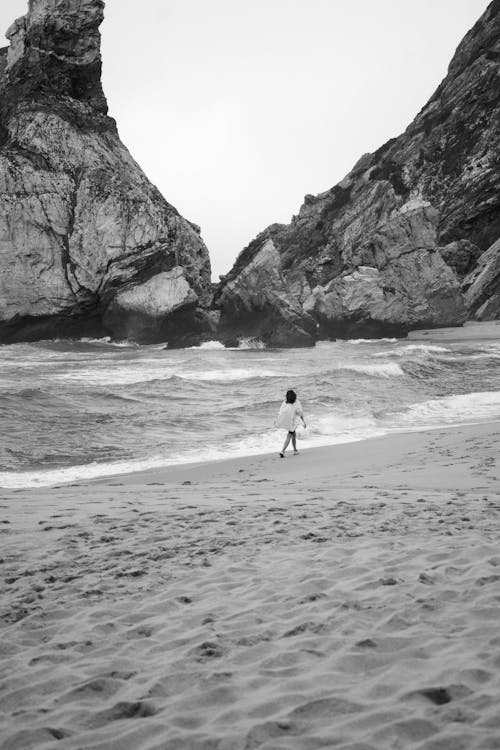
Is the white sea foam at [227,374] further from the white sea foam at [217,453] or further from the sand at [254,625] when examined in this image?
the sand at [254,625]

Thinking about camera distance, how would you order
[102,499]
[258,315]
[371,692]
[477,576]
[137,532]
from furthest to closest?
[258,315], [102,499], [137,532], [477,576], [371,692]

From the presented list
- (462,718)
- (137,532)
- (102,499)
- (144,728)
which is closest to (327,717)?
(462,718)

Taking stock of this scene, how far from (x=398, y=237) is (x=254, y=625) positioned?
181ft

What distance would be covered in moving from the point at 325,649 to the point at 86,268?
4065cm

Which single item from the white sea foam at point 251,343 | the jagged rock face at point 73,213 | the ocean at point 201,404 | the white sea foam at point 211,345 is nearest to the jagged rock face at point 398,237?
the white sea foam at point 251,343

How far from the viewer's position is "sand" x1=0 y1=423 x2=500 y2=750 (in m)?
2.58

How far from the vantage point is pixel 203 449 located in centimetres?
1349

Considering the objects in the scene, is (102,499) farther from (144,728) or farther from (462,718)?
(462,718)

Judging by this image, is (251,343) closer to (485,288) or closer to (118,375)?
(118,375)

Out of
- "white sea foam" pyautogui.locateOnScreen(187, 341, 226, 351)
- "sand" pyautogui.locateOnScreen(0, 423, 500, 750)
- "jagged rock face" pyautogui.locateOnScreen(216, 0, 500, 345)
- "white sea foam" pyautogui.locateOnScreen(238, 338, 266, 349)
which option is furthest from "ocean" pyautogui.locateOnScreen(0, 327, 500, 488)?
"jagged rock face" pyautogui.locateOnScreen(216, 0, 500, 345)

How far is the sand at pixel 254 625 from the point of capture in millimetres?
2576

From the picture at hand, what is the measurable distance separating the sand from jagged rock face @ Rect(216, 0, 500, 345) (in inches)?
1499

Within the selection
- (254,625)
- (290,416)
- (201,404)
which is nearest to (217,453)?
(290,416)

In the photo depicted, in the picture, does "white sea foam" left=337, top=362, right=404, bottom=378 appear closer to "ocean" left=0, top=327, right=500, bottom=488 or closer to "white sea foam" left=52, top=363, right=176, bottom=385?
"ocean" left=0, top=327, right=500, bottom=488
